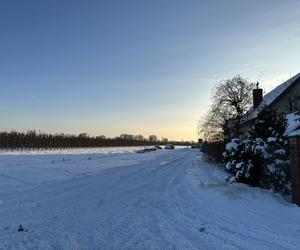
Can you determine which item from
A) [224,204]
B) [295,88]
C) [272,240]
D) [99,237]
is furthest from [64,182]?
[295,88]

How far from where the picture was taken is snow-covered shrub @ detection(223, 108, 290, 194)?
40.6 ft

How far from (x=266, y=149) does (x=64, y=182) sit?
8653 mm

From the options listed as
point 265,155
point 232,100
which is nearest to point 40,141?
point 232,100

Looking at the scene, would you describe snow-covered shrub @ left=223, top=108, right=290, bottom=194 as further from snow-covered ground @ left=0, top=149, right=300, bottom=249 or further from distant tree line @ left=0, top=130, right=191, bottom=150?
distant tree line @ left=0, top=130, right=191, bottom=150

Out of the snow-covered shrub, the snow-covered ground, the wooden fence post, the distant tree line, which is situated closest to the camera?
the snow-covered ground

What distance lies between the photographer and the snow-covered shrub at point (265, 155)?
1237 centimetres

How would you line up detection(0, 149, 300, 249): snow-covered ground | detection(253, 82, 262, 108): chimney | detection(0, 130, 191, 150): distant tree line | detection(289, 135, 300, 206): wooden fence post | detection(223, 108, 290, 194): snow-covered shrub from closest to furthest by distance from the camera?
detection(0, 149, 300, 249): snow-covered ground → detection(289, 135, 300, 206): wooden fence post → detection(223, 108, 290, 194): snow-covered shrub → detection(253, 82, 262, 108): chimney → detection(0, 130, 191, 150): distant tree line

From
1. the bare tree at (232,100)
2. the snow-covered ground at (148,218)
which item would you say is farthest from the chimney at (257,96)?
the snow-covered ground at (148,218)

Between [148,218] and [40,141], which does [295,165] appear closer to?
[148,218]

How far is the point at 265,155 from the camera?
43.8 feet

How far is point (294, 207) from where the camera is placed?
31.8 ft

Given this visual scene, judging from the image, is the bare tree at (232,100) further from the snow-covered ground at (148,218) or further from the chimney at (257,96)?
the snow-covered ground at (148,218)

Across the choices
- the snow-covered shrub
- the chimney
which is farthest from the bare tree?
the snow-covered shrub

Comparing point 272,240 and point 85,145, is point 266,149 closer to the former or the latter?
point 272,240
